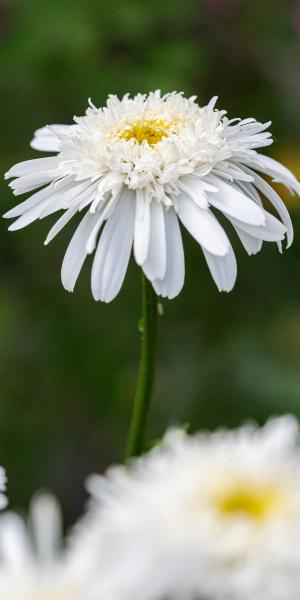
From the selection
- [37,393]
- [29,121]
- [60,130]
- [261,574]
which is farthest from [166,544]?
[29,121]

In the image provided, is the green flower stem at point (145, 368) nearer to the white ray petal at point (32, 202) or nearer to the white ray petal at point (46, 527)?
the white ray petal at point (32, 202)

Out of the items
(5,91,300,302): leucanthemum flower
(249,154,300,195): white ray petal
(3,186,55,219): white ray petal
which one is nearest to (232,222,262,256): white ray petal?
(5,91,300,302): leucanthemum flower

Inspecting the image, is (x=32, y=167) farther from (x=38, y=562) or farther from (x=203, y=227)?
(x=38, y=562)

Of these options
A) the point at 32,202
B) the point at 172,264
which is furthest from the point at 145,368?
the point at 32,202

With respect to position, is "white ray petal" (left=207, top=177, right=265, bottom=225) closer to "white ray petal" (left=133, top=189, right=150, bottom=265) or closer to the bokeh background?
"white ray petal" (left=133, top=189, right=150, bottom=265)

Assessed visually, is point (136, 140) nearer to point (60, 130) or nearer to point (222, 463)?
point (60, 130)
